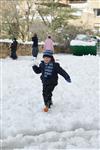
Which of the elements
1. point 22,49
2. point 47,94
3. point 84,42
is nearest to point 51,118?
point 47,94

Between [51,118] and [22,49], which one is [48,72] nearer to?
[51,118]

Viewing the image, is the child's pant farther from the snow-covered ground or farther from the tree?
the tree

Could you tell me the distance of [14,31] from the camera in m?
43.2

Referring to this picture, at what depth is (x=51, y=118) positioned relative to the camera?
396 inches

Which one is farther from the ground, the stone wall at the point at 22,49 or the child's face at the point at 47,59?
the child's face at the point at 47,59

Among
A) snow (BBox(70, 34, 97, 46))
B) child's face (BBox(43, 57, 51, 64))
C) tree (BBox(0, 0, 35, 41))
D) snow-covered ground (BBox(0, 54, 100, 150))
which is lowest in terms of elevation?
snow (BBox(70, 34, 97, 46))

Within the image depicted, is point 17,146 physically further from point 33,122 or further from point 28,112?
point 28,112

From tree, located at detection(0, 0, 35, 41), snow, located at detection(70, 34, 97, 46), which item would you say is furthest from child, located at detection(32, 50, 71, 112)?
tree, located at detection(0, 0, 35, 41)

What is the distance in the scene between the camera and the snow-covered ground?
8.28 m

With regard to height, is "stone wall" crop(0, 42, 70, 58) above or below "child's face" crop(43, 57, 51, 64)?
below

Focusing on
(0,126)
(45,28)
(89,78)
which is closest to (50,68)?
(0,126)

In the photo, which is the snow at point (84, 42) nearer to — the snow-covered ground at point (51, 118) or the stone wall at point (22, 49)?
the stone wall at point (22, 49)

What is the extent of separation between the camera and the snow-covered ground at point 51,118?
27.2ft

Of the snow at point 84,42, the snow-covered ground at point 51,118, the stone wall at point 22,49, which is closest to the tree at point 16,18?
the stone wall at point 22,49
